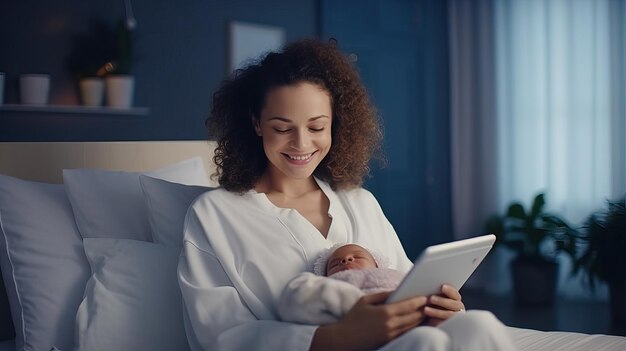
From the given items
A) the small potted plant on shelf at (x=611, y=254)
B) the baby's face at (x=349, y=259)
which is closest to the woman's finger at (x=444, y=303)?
the baby's face at (x=349, y=259)

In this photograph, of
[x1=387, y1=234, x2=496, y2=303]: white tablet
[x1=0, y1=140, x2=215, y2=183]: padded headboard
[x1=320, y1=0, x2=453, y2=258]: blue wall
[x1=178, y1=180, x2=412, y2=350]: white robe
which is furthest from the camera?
[x1=320, y1=0, x2=453, y2=258]: blue wall

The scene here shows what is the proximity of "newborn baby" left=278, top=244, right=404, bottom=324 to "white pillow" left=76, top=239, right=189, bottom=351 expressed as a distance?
0.50 m

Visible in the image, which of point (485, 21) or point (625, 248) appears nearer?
point (625, 248)

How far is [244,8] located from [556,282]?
263 cm

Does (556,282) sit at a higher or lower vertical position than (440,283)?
lower

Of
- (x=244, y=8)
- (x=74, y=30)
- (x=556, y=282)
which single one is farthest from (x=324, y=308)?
(x=556, y=282)

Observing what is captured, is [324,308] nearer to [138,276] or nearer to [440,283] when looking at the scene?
[440,283]

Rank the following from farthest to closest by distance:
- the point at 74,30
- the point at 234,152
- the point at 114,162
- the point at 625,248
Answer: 1. the point at 625,248
2. the point at 74,30
3. the point at 114,162
4. the point at 234,152

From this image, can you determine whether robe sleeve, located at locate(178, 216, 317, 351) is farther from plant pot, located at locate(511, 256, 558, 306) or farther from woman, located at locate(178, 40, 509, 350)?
plant pot, located at locate(511, 256, 558, 306)

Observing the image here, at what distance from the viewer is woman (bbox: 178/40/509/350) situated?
1953 millimetres

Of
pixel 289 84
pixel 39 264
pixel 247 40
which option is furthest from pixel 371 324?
pixel 247 40

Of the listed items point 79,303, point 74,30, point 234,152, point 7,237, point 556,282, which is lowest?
point 556,282

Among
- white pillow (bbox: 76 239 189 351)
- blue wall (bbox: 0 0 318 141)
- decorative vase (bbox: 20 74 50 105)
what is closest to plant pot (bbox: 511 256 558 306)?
blue wall (bbox: 0 0 318 141)

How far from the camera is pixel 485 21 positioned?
5816 millimetres
